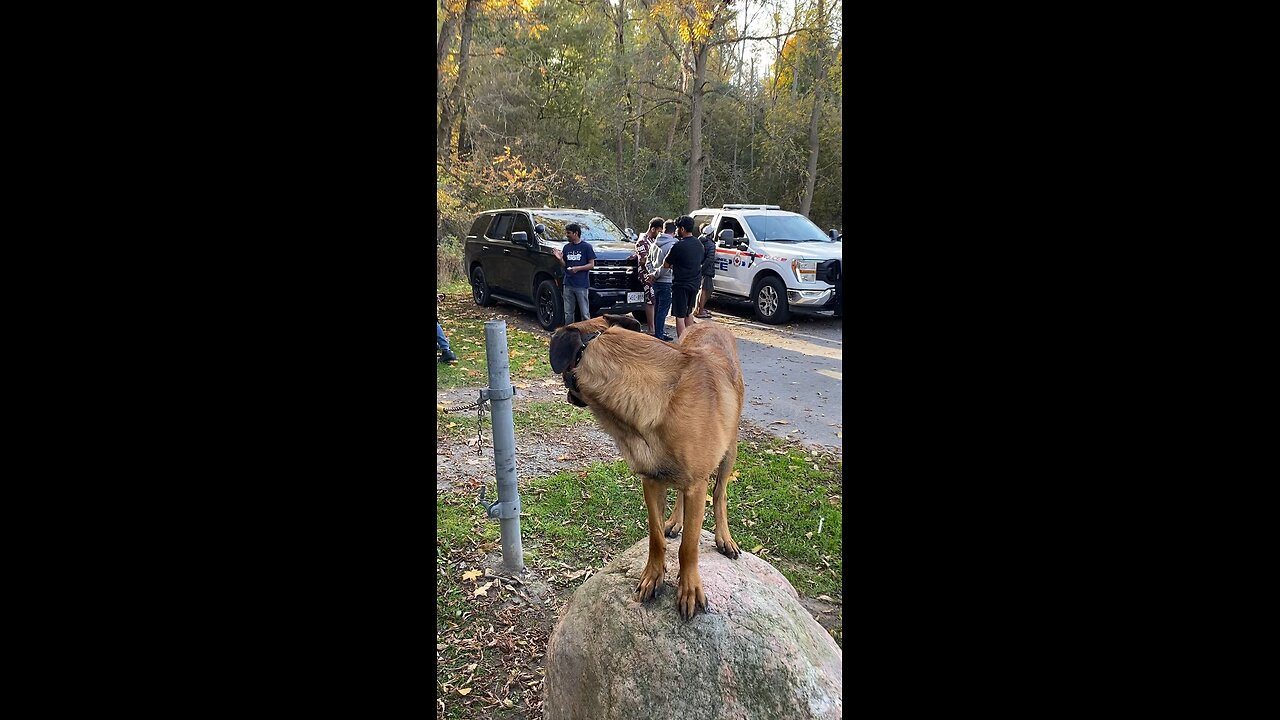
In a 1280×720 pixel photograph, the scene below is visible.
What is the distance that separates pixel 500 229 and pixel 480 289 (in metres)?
1.36

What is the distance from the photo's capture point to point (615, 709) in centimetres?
280

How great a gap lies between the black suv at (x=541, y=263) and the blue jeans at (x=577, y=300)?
0.29 metres

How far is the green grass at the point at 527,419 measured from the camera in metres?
7.02

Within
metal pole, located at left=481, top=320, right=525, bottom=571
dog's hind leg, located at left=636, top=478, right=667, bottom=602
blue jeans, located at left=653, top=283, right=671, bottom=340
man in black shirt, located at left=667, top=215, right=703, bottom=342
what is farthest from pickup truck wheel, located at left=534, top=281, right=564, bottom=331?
dog's hind leg, located at left=636, top=478, right=667, bottom=602

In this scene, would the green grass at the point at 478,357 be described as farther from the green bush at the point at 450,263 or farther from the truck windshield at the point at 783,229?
the truck windshield at the point at 783,229

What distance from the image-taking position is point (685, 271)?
10.2 m

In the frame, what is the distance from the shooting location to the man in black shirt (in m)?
10.1

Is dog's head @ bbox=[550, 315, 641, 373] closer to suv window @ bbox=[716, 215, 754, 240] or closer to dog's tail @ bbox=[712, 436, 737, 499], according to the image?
dog's tail @ bbox=[712, 436, 737, 499]

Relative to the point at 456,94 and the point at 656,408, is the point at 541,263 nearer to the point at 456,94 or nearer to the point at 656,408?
the point at 456,94

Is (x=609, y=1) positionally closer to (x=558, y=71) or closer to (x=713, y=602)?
(x=558, y=71)

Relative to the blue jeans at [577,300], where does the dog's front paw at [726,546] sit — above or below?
below

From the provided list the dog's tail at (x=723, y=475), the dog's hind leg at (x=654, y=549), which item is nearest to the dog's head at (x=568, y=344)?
the dog's hind leg at (x=654, y=549)
